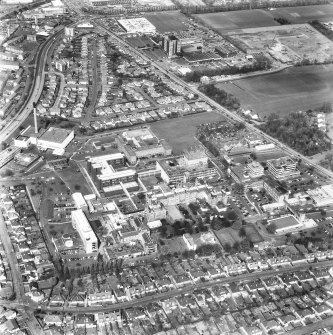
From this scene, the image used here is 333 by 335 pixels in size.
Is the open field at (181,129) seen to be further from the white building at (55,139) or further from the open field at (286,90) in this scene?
the white building at (55,139)

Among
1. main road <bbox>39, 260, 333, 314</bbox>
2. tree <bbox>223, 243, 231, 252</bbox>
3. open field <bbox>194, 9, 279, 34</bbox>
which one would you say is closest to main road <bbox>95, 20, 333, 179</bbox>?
main road <bbox>39, 260, 333, 314</bbox>

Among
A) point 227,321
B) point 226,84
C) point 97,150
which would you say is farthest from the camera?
point 226,84

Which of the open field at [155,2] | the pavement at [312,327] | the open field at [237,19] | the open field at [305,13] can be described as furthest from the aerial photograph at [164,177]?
A: the open field at [155,2]

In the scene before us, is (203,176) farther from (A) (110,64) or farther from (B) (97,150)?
(A) (110,64)

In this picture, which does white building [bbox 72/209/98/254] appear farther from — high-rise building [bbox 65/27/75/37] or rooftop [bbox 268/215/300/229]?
high-rise building [bbox 65/27/75/37]

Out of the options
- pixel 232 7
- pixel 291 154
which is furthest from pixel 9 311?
pixel 232 7

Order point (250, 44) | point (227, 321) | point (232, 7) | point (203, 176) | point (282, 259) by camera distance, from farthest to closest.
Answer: point (232, 7)
point (250, 44)
point (203, 176)
point (282, 259)
point (227, 321)
